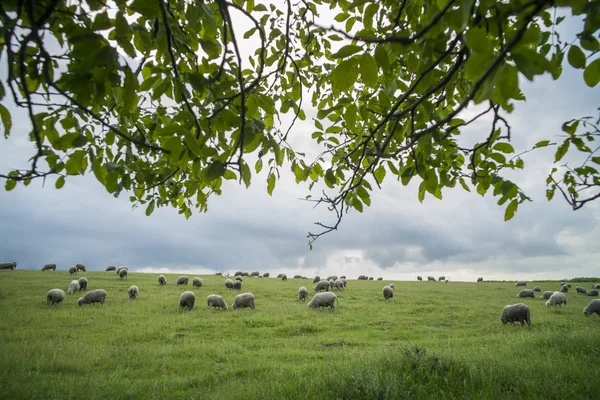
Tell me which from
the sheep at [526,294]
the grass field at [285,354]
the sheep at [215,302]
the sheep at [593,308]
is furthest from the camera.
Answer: the sheep at [526,294]

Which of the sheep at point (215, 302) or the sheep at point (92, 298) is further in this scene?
the sheep at point (215, 302)

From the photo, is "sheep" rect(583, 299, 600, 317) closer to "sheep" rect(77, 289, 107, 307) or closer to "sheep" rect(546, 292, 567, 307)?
"sheep" rect(546, 292, 567, 307)

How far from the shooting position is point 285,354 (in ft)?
32.3

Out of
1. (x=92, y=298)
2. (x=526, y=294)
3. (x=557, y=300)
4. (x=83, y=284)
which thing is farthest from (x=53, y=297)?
(x=526, y=294)

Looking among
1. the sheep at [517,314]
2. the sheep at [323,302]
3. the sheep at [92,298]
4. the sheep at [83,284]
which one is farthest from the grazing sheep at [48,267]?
the sheep at [517,314]

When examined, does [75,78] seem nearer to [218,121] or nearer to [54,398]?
[218,121]

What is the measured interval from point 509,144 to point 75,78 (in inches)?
94.1

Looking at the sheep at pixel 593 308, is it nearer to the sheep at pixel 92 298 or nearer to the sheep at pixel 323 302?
the sheep at pixel 323 302

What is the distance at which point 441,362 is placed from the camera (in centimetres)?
662

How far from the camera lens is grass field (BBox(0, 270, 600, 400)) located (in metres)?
6.02

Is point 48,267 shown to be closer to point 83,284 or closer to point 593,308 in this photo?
point 83,284

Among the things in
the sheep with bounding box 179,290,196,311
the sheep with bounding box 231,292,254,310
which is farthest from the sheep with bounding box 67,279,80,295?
the sheep with bounding box 231,292,254,310

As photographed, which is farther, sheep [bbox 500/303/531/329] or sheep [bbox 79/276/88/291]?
sheep [bbox 79/276/88/291]

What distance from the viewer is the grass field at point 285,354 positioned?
6016mm
